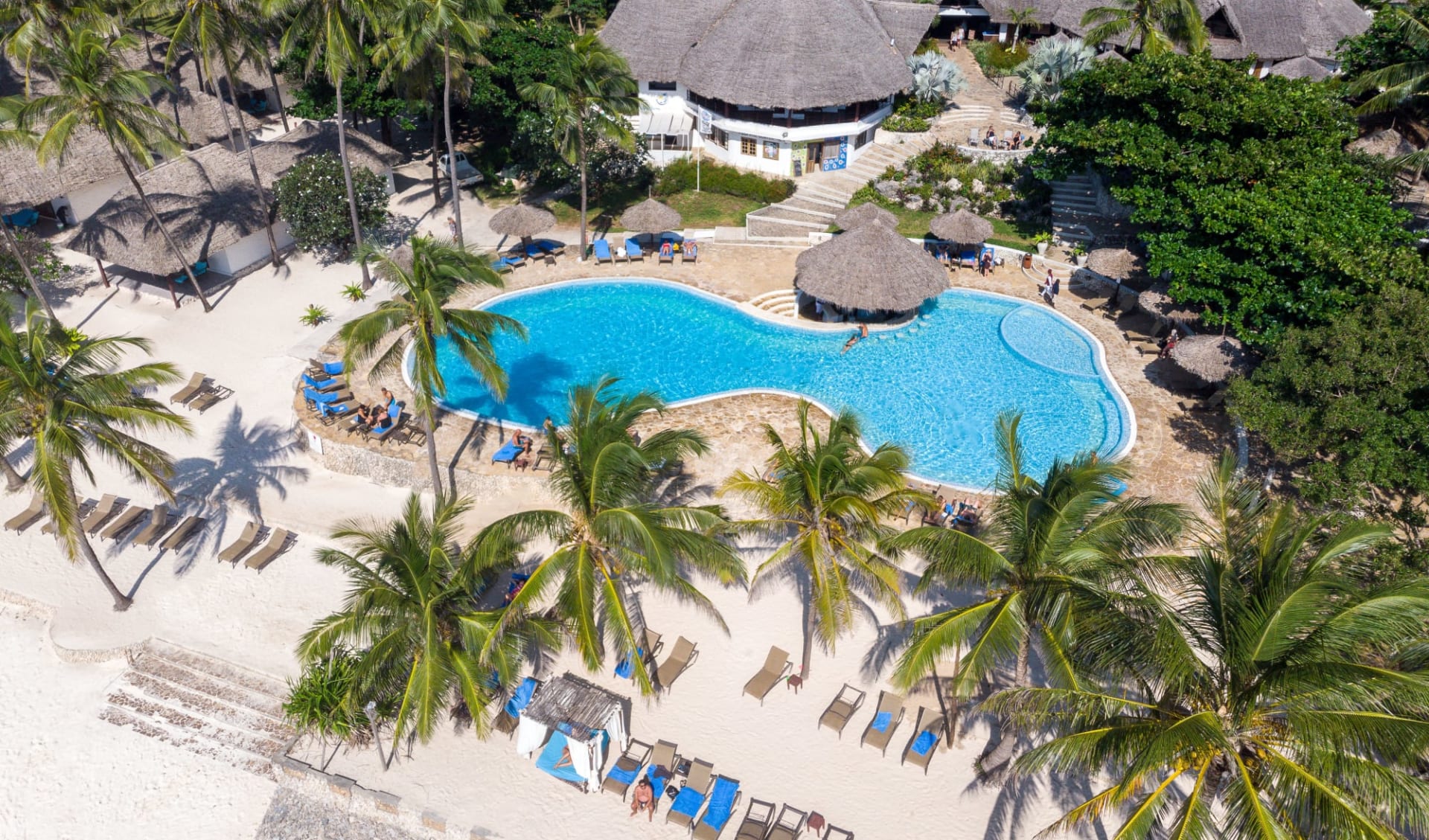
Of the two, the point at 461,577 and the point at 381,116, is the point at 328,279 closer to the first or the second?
the point at 381,116

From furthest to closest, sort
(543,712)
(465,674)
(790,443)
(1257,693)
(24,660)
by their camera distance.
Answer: (790,443), (24,660), (543,712), (465,674), (1257,693)

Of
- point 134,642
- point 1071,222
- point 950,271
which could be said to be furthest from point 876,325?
point 134,642

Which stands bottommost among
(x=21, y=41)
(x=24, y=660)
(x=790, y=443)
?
(x=24, y=660)

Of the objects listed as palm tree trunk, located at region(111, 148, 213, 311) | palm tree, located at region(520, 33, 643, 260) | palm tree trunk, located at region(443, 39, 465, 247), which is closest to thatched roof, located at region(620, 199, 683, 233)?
palm tree, located at region(520, 33, 643, 260)

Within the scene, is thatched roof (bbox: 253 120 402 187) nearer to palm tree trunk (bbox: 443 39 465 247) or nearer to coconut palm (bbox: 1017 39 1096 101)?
palm tree trunk (bbox: 443 39 465 247)

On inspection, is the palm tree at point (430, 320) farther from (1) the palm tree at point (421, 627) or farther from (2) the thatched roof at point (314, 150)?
(2) the thatched roof at point (314, 150)

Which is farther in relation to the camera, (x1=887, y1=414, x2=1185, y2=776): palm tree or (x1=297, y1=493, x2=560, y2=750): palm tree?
(x1=297, y1=493, x2=560, y2=750): palm tree

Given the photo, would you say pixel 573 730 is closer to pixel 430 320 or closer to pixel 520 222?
pixel 430 320
